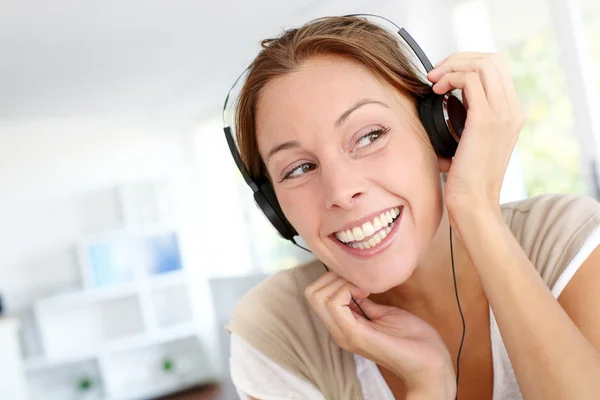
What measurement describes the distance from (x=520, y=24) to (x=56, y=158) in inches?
90.6

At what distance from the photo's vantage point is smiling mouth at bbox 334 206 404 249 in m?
0.68

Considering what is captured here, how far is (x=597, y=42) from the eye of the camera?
4.96 ft

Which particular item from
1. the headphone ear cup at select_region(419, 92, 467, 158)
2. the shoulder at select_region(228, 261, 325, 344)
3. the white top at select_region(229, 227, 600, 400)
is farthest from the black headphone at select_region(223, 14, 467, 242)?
the shoulder at select_region(228, 261, 325, 344)

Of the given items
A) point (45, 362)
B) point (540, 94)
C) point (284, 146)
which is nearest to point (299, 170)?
point (284, 146)

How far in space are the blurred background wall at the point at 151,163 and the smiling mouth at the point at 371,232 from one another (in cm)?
105

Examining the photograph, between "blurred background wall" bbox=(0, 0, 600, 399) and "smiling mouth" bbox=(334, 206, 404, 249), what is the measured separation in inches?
41.3

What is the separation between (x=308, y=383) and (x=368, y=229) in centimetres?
27

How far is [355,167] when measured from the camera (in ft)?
2.21

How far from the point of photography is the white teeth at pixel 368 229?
0.67 meters

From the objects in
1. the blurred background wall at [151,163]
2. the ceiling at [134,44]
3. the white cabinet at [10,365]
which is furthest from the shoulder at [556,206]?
the white cabinet at [10,365]

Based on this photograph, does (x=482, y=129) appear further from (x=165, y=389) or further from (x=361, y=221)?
(x=165, y=389)

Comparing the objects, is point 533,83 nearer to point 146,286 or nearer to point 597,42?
point 597,42

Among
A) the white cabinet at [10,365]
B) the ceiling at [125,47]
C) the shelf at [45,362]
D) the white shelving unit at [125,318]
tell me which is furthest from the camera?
the white shelving unit at [125,318]

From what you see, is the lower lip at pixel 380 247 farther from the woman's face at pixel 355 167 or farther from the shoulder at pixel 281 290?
the shoulder at pixel 281 290
